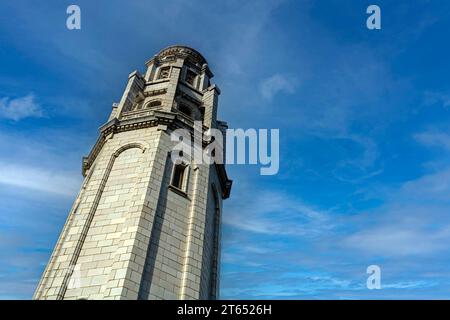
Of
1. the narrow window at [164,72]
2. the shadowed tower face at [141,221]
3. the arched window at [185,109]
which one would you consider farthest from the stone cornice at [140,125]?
the narrow window at [164,72]

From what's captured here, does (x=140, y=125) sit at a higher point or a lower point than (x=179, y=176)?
higher

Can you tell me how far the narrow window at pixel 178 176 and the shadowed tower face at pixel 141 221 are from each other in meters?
0.07

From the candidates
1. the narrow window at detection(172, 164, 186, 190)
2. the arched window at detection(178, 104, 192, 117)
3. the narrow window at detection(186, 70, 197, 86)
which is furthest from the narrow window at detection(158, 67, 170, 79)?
the narrow window at detection(172, 164, 186, 190)

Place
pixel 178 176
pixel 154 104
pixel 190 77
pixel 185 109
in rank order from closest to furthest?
pixel 178 176 → pixel 154 104 → pixel 185 109 → pixel 190 77

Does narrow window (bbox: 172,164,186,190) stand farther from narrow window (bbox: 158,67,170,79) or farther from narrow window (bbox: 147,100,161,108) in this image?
narrow window (bbox: 158,67,170,79)

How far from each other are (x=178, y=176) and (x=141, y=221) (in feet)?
17.1

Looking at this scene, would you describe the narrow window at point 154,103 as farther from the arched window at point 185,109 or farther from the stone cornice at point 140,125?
the stone cornice at point 140,125

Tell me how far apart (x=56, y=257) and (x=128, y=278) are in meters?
4.81

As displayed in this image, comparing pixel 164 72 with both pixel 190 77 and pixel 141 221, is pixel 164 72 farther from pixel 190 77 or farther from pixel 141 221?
pixel 141 221

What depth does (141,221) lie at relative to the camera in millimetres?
17031

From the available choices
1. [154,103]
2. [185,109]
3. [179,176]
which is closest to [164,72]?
[154,103]

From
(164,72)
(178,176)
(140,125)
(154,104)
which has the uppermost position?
(164,72)

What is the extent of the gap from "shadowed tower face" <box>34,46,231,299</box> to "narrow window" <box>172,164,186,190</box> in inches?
2.8
